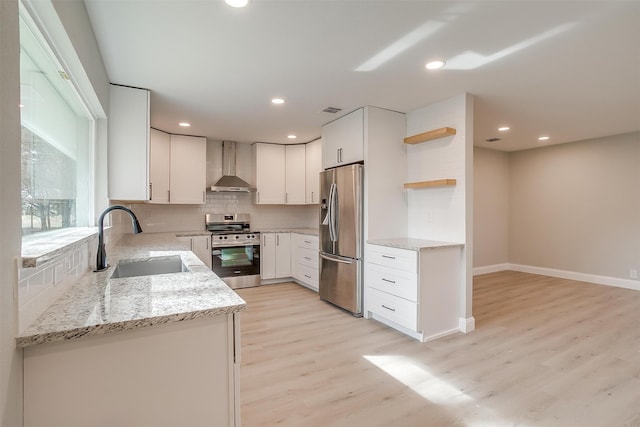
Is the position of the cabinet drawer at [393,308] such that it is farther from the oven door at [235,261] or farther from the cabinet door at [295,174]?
the cabinet door at [295,174]

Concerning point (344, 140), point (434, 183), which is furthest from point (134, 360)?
point (344, 140)

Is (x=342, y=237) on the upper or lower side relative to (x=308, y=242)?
upper

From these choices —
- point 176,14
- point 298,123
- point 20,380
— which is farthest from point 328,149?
point 20,380

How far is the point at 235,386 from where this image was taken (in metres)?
1.13

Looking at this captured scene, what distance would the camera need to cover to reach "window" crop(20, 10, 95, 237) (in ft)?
3.94

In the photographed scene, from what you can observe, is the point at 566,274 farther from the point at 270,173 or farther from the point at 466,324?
the point at 270,173

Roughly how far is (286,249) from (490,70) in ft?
12.1

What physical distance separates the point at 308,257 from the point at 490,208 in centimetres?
374

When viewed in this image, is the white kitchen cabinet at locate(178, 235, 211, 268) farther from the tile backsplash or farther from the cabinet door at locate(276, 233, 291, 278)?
the cabinet door at locate(276, 233, 291, 278)

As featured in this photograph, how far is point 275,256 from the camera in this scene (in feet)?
16.3

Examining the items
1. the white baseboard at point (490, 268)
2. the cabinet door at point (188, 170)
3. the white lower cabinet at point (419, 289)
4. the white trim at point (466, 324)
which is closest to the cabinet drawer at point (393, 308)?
the white lower cabinet at point (419, 289)

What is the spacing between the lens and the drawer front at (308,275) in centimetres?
449

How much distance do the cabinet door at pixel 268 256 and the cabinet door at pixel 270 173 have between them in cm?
64

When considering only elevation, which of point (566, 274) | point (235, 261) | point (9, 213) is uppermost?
point (9, 213)
